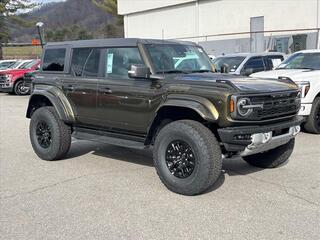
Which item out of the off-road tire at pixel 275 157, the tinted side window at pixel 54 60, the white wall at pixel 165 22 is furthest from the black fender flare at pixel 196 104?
the white wall at pixel 165 22

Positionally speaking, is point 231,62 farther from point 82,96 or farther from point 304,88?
point 82,96

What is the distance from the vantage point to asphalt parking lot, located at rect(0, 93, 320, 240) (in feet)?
14.6

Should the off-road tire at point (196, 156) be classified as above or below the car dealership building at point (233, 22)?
below

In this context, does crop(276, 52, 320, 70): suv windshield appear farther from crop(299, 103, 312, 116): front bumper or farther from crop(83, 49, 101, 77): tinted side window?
crop(83, 49, 101, 77): tinted side window

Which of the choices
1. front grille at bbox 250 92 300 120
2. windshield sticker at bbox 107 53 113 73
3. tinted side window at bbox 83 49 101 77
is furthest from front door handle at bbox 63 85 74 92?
front grille at bbox 250 92 300 120

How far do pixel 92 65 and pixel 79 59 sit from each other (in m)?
0.35

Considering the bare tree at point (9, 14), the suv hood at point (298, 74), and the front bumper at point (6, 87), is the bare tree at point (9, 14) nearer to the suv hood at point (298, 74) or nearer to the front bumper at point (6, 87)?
the front bumper at point (6, 87)

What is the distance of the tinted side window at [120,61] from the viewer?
6429mm

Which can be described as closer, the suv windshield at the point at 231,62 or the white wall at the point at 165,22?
the suv windshield at the point at 231,62

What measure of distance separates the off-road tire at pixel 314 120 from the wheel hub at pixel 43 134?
5031mm

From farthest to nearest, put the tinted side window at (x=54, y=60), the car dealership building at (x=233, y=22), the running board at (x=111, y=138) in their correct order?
the car dealership building at (x=233, y=22) → the tinted side window at (x=54, y=60) → the running board at (x=111, y=138)

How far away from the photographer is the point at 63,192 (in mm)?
5789

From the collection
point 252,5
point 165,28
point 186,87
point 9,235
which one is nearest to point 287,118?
point 186,87

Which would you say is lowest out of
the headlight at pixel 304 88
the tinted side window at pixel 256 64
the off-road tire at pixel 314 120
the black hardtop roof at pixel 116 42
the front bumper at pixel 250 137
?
the off-road tire at pixel 314 120
